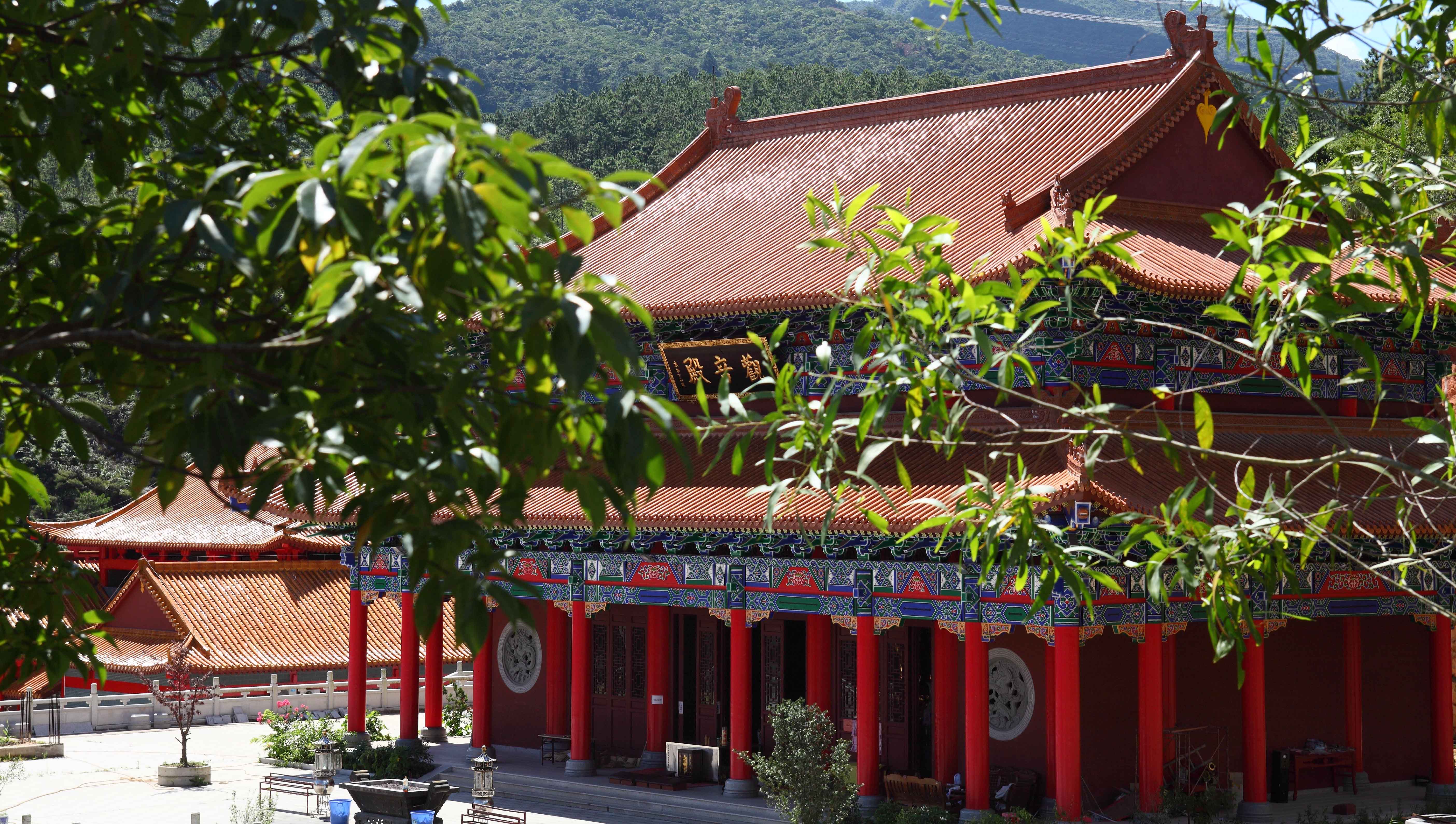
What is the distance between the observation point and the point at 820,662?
1941cm

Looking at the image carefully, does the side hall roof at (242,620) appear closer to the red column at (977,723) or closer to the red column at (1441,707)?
the red column at (977,723)

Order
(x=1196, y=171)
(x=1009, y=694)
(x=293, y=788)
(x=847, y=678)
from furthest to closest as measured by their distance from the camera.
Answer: (x=293, y=788) < (x=1196, y=171) < (x=847, y=678) < (x=1009, y=694)

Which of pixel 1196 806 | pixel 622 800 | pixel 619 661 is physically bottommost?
pixel 622 800

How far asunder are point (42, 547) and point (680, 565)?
14.0 m

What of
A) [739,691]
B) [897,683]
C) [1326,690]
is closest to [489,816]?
[739,691]

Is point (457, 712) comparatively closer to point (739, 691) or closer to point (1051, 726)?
point (739, 691)

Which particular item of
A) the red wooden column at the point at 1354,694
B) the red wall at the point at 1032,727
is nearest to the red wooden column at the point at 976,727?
the red wall at the point at 1032,727

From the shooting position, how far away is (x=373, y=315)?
397 cm

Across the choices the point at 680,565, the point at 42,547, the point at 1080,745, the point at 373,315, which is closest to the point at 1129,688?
the point at 1080,745

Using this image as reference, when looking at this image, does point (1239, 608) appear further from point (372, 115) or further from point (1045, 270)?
point (372, 115)

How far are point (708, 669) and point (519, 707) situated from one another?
12.5 feet

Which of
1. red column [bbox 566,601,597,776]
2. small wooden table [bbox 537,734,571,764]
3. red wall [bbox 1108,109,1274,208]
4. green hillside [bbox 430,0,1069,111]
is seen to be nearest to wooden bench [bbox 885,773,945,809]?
red column [bbox 566,601,597,776]

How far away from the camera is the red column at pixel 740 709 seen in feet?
62.0

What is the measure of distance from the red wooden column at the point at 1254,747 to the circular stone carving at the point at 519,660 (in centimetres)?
1021
